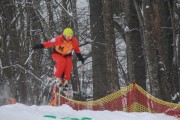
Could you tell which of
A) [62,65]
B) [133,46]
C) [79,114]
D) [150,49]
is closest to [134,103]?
[79,114]

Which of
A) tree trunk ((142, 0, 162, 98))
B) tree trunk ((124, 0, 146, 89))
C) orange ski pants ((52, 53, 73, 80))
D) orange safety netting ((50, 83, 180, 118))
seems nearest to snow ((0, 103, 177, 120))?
orange safety netting ((50, 83, 180, 118))

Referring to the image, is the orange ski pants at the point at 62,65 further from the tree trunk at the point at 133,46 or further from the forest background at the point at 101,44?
the tree trunk at the point at 133,46

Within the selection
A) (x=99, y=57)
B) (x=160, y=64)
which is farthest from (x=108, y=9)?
(x=99, y=57)

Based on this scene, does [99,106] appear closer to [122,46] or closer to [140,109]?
[140,109]

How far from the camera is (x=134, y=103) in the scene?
10.8m

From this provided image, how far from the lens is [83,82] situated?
26438 mm

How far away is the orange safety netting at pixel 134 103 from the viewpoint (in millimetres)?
10016

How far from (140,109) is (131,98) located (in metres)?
0.46

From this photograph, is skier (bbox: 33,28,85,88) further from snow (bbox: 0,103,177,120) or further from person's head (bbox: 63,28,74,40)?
snow (bbox: 0,103,177,120)

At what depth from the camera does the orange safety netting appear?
10.0 meters

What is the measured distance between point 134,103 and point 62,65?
8.24 ft

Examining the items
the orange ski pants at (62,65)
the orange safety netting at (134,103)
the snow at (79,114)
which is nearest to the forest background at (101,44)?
the orange ski pants at (62,65)

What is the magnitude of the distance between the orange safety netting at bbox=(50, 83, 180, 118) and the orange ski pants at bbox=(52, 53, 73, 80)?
0.86 metres

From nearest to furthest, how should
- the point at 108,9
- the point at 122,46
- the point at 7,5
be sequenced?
the point at 108,9 < the point at 7,5 < the point at 122,46
